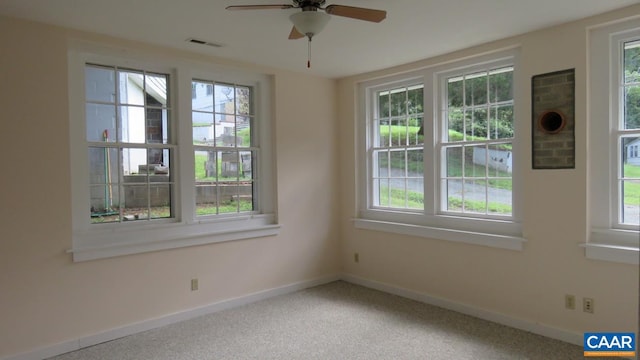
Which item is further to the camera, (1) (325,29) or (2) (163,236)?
(2) (163,236)

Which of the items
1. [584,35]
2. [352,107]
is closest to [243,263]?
[352,107]

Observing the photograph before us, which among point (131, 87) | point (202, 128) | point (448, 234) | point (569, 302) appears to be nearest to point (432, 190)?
point (448, 234)

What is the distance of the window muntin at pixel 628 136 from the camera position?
2.95 m

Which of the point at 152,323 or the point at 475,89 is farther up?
the point at 475,89

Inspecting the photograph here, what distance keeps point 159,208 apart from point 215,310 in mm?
1126

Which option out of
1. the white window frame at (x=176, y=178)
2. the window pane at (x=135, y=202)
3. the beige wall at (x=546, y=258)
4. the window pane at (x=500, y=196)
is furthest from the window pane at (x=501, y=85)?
the window pane at (x=135, y=202)

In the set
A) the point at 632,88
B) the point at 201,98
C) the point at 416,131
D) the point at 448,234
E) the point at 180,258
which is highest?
the point at 201,98

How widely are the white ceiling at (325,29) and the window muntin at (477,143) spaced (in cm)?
41

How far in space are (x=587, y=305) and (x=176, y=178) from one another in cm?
359

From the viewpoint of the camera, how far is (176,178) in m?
3.83

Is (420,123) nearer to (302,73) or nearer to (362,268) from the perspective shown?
(302,73)

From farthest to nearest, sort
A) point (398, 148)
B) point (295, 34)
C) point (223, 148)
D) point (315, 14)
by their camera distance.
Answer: point (398, 148) < point (223, 148) < point (295, 34) < point (315, 14)

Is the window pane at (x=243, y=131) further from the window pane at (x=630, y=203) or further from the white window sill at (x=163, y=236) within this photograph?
the window pane at (x=630, y=203)

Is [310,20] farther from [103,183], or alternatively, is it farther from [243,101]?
[103,183]
